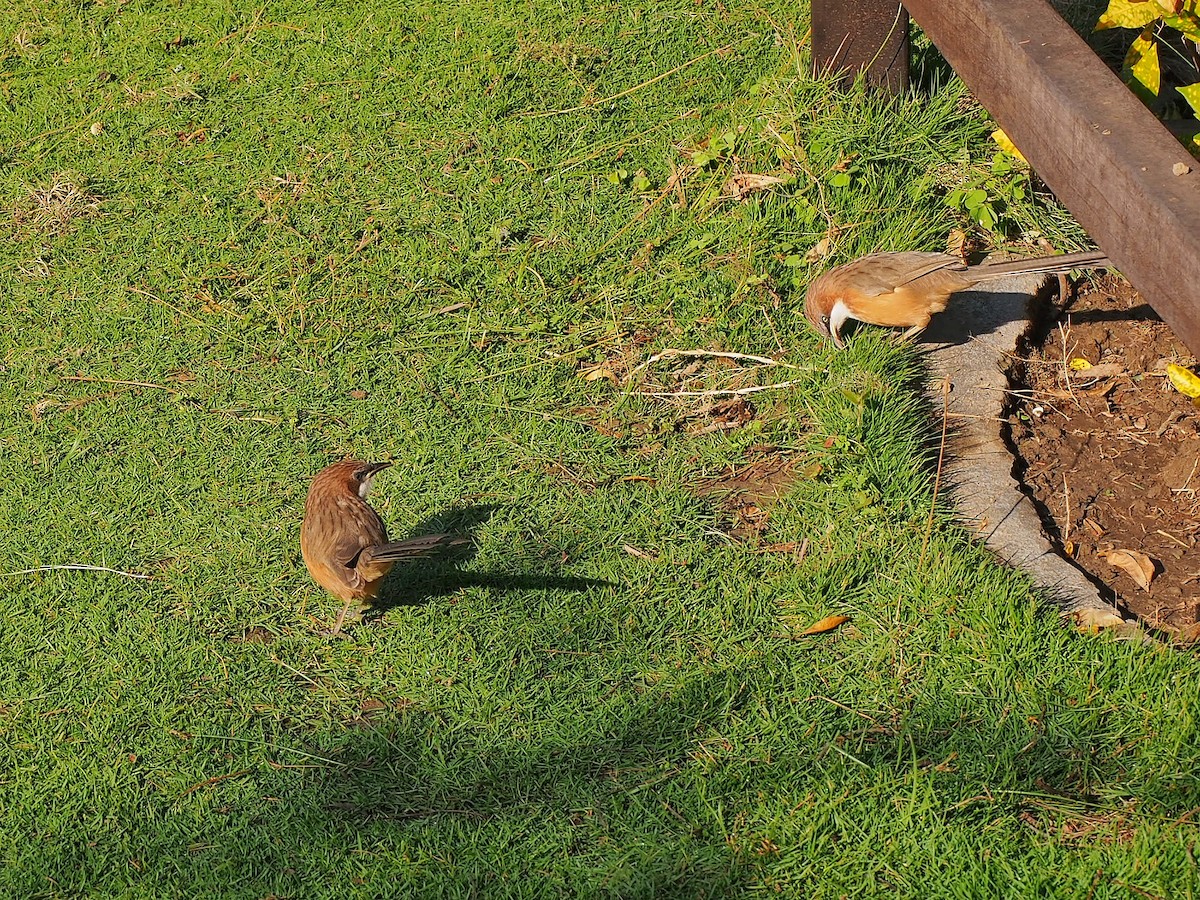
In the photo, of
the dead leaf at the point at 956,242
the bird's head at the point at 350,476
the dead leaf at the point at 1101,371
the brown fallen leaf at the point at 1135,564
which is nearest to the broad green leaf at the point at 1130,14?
the dead leaf at the point at 956,242

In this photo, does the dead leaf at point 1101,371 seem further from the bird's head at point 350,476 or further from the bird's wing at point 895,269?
the bird's head at point 350,476

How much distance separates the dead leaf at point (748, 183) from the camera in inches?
217

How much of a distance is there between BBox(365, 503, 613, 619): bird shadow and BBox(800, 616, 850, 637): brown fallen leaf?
749mm

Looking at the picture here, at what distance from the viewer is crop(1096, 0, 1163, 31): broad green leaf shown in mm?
4309

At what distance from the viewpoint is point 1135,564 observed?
3.95 m

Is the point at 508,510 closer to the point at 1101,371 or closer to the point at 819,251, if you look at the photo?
the point at 819,251

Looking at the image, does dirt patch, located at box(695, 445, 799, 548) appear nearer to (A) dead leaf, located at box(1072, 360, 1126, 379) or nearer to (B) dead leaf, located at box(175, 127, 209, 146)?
(A) dead leaf, located at box(1072, 360, 1126, 379)

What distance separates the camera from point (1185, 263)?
8.44ft

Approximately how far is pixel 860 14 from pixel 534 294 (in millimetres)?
2046

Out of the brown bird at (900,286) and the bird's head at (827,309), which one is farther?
the bird's head at (827,309)

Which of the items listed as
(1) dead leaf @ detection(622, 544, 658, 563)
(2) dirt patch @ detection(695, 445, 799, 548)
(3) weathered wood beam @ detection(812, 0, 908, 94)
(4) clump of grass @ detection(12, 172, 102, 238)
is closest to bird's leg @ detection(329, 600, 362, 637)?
(1) dead leaf @ detection(622, 544, 658, 563)

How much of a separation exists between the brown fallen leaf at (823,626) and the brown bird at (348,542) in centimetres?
126

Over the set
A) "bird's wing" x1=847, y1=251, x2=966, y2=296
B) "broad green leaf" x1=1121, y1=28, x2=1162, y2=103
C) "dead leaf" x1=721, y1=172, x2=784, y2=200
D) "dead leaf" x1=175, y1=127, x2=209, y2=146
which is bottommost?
"bird's wing" x1=847, y1=251, x2=966, y2=296

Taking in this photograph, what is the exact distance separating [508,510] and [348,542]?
77 centimetres
